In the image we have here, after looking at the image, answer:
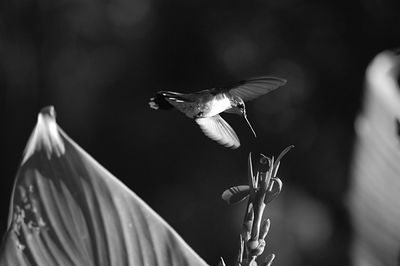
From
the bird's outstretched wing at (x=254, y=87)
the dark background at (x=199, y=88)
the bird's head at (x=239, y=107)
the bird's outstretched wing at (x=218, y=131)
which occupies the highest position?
the bird's outstretched wing at (x=254, y=87)

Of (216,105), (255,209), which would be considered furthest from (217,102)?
(255,209)

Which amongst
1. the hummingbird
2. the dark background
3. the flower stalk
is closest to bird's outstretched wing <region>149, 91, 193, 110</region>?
the hummingbird

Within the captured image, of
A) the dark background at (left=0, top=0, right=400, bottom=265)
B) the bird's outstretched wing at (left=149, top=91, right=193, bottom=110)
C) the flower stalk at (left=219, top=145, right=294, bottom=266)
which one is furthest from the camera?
the dark background at (left=0, top=0, right=400, bottom=265)

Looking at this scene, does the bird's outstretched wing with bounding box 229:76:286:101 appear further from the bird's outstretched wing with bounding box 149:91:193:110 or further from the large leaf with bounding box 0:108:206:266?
the large leaf with bounding box 0:108:206:266

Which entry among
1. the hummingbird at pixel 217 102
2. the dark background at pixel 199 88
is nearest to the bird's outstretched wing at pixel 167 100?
the hummingbird at pixel 217 102

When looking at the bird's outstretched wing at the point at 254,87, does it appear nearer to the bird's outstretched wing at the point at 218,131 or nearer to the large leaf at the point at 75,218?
the bird's outstretched wing at the point at 218,131

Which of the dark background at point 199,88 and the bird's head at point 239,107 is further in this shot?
the dark background at point 199,88

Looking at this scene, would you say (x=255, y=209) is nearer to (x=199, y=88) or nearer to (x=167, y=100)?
(x=167, y=100)
